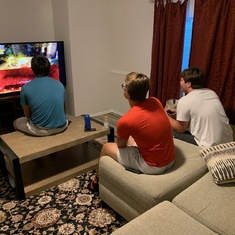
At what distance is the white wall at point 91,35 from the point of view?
137 inches

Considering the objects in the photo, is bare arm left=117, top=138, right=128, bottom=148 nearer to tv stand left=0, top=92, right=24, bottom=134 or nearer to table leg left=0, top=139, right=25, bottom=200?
table leg left=0, top=139, right=25, bottom=200

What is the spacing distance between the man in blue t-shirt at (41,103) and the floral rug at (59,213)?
61 centimetres

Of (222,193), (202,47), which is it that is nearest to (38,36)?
(202,47)

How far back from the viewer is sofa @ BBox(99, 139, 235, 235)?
128 cm

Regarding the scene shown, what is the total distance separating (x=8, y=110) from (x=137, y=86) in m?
2.58

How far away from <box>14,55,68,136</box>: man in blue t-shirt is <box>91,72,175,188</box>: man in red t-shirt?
37.7 inches

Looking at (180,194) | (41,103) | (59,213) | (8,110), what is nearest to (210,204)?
(180,194)

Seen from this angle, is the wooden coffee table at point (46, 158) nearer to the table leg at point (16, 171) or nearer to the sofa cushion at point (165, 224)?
the table leg at point (16, 171)

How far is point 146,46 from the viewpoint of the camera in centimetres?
345

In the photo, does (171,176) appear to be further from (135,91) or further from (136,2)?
(136,2)

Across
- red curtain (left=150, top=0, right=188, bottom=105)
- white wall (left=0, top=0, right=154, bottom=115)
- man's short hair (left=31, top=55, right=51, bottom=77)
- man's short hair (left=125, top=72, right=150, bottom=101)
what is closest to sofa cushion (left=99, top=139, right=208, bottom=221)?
man's short hair (left=125, top=72, right=150, bottom=101)

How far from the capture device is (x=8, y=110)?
348 cm

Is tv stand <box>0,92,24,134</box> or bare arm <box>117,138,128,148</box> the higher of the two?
bare arm <box>117,138,128,148</box>

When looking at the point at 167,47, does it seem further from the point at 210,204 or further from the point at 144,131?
the point at 210,204
